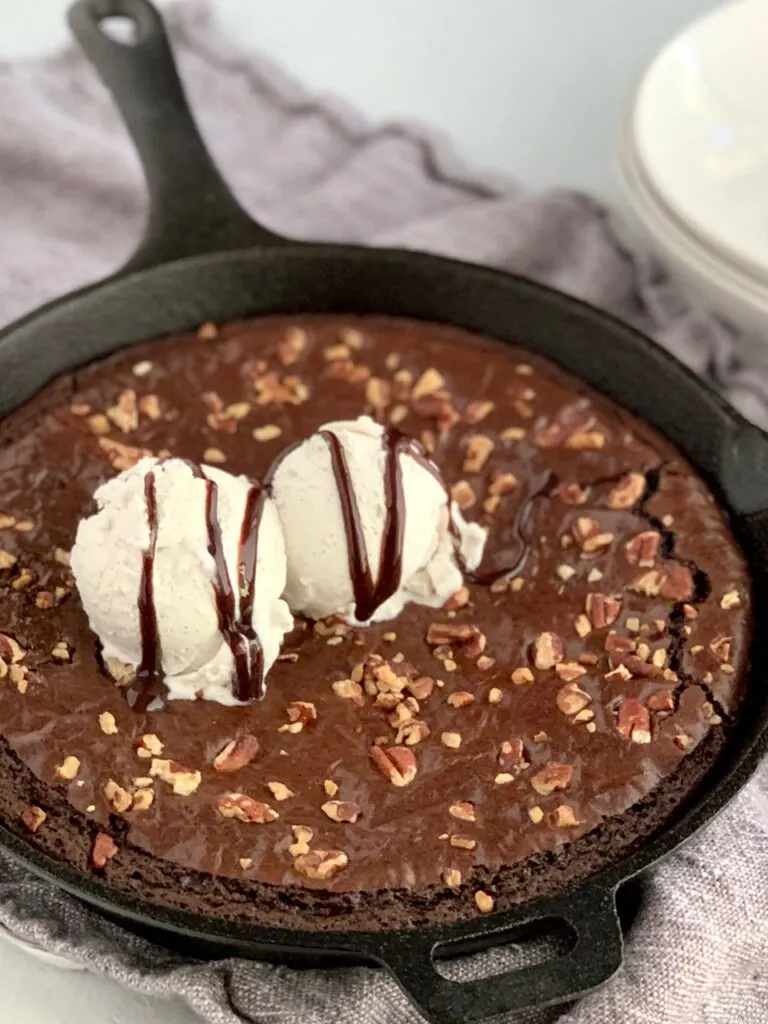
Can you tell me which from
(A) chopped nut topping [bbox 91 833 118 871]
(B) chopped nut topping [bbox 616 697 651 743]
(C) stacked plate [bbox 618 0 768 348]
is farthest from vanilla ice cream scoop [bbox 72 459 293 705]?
(C) stacked plate [bbox 618 0 768 348]

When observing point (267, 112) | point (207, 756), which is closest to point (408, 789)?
point (207, 756)

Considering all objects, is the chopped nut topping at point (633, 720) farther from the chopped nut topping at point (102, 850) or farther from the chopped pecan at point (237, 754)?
the chopped nut topping at point (102, 850)

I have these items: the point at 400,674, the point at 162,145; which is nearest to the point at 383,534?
the point at 400,674

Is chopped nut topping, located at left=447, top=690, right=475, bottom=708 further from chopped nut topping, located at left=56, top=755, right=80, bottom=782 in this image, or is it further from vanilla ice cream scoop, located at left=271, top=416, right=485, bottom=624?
chopped nut topping, located at left=56, top=755, right=80, bottom=782

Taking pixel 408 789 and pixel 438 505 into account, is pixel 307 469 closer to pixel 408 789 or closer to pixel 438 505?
Answer: pixel 438 505

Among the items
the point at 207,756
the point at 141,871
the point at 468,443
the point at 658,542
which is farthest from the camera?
the point at 468,443

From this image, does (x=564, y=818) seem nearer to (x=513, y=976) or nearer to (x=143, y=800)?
(x=513, y=976)

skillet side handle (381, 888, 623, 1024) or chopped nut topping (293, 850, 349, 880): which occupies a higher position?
skillet side handle (381, 888, 623, 1024)
